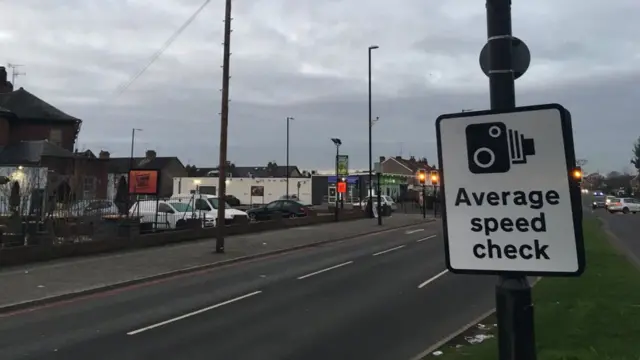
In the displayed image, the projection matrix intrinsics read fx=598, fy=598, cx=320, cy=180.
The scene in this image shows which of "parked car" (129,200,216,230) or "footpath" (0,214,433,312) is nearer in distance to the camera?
"footpath" (0,214,433,312)

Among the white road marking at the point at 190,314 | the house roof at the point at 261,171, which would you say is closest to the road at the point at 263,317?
the white road marking at the point at 190,314

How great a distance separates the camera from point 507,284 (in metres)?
2.38

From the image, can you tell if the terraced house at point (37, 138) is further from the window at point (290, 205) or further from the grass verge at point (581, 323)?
the grass verge at point (581, 323)

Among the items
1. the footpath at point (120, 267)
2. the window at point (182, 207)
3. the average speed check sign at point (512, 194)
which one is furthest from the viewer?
the window at point (182, 207)

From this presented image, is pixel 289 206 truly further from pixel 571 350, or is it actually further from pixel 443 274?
pixel 571 350

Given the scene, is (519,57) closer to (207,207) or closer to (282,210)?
(207,207)

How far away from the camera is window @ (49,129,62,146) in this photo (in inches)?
2151

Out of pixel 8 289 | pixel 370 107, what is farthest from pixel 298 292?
pixel 370 107

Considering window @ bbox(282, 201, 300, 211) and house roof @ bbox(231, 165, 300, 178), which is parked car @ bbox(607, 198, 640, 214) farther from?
house roof @ bbox(231, 165, 300, 178)

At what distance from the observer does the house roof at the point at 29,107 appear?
53812 millimetres

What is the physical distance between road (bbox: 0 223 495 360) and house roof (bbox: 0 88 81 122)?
4402 cm

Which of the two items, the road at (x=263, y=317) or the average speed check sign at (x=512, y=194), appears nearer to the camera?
the average speed check sign at (x=512, y=194)

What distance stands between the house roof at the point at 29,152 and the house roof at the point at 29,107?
14.3ft

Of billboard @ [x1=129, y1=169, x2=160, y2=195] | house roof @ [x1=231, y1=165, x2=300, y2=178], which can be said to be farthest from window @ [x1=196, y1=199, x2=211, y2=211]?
house roof @ [x1=231, y1=165, x2=300, y2=178]
